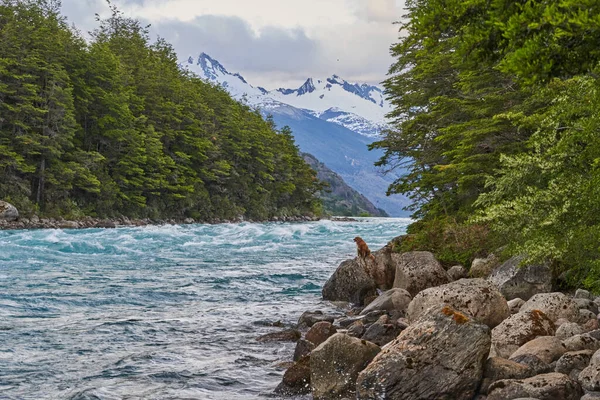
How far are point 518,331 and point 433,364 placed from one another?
99.5 inches

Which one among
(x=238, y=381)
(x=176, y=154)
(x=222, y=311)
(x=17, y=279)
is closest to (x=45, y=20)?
(x=176, y=154)

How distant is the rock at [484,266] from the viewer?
15.0 m

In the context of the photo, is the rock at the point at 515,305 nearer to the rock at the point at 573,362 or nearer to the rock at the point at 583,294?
the rock at the point at 583,294

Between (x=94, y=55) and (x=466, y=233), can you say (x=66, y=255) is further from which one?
(x=94, y=55)

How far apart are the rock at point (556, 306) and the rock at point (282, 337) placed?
440 cm

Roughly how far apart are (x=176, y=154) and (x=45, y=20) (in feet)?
62.2

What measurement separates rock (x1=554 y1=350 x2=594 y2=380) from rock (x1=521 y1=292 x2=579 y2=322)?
240 cm

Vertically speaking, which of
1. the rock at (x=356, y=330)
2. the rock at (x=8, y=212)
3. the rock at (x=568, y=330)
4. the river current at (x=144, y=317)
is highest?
the rock at (x=8, y=212)

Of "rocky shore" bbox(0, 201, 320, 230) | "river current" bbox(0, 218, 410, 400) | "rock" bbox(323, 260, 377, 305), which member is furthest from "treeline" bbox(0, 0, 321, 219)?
"rock" bbox(323, 260, 377, 305)

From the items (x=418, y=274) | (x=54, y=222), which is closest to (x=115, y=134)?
(x=54, y=222)

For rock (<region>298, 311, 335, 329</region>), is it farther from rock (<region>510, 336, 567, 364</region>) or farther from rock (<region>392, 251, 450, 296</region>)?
rock (<region>510, 336, 567, 364</region>)

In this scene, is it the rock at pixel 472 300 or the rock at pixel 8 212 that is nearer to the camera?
the rock at pixel 472 300

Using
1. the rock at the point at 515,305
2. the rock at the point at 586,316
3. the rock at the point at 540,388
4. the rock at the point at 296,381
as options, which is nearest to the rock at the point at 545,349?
the rock at the point at 540,388

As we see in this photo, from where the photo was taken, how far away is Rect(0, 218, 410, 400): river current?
840cm
